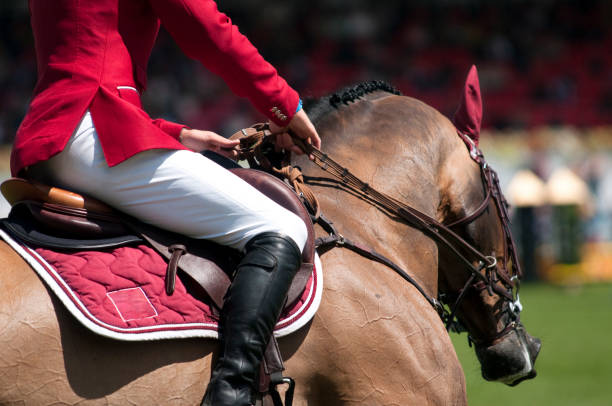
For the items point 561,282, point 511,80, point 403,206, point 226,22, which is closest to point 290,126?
point 226,22

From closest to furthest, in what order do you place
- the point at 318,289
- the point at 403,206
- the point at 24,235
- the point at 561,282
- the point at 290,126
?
1. the point at 24,235
2. the point at 318,289
3. the point at 290,126
4. the point at 403,206
5. the point at 561,282

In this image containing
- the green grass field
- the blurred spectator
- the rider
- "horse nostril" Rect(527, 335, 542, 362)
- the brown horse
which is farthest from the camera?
the blurred spectator

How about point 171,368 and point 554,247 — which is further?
point 554,247

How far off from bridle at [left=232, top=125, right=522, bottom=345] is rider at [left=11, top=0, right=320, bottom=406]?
0.39m

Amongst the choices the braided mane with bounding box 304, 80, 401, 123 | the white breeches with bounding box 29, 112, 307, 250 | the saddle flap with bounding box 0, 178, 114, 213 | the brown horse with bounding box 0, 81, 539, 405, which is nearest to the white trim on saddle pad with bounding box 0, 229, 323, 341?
the brown horse with bounding box 0, 81, 539, 405

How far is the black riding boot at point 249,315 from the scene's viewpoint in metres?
2.02

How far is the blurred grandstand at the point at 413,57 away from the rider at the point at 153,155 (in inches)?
581

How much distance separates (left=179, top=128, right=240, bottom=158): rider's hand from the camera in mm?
2434

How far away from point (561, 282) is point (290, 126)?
11.2m

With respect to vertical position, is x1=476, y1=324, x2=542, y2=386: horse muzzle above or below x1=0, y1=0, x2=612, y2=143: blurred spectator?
below

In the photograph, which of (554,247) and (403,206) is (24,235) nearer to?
(403,206)

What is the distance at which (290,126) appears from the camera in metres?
2.47

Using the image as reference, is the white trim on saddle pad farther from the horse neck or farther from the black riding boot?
the horse neck

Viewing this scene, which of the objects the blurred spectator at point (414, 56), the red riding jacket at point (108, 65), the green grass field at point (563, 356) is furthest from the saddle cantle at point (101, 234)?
the blurred spectator at point (414, 56)
